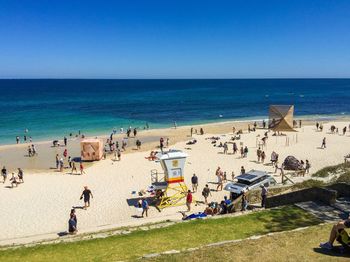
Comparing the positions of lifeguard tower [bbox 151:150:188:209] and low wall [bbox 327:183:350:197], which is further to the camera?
lifeguard tower [bbox 151:150:188:209]

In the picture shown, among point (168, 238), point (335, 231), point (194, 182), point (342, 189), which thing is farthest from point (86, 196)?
point (335, 231)

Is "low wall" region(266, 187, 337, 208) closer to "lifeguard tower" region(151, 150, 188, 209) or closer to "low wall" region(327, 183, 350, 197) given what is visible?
"low wall" region(327, 183, 350, 197)

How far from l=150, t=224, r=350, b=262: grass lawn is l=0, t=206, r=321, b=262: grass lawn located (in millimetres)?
1063

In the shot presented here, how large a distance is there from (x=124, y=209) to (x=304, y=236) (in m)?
10.3

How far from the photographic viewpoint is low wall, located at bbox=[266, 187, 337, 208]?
12305 millimetres

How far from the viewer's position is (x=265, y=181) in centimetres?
1769

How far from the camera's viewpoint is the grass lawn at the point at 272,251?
8.24 m

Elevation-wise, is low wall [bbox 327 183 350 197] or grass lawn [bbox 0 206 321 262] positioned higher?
low wall [bbox 327 183 350 197]

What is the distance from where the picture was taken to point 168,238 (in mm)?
10461

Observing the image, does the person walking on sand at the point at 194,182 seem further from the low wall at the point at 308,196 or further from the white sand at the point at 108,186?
the low wall at the point at 308,196

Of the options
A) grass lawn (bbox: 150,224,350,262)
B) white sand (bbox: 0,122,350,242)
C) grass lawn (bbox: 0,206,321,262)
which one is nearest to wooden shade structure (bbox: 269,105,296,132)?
white sand (bbox: 0,122,350,242)

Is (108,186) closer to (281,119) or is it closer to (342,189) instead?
(342,189)

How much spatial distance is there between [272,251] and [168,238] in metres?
3.09

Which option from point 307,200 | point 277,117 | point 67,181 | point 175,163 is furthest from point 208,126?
point 307,200
